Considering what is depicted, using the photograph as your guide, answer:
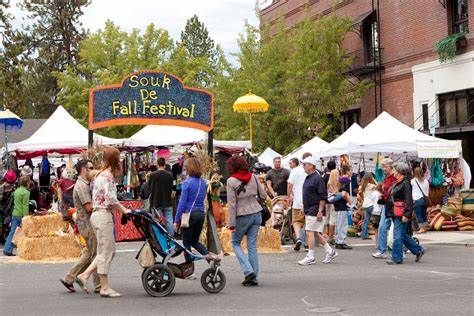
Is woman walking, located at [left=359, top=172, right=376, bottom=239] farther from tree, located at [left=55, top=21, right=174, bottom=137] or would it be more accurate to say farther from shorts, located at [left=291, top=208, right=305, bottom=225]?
tree, located at [left=55, top=21, right=174, bottom=137]

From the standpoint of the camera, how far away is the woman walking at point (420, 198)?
63.2ft

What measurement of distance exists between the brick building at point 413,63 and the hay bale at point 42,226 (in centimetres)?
1569

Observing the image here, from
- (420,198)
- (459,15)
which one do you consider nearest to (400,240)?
(420,198)

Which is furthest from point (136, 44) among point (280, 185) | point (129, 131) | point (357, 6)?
point (280, 185)

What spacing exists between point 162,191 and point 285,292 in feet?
22.6

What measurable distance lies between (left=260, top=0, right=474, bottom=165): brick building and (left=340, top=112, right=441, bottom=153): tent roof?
18.4ft

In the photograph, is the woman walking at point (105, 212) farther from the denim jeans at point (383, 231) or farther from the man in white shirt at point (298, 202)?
the man in white shirt at point (298, 202)

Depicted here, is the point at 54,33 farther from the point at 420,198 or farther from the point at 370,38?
the point at 420,198

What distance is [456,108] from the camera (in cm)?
2786

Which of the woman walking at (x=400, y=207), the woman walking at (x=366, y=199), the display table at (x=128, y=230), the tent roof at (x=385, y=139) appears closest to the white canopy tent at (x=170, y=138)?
the tent roof at (x=385, y=139)

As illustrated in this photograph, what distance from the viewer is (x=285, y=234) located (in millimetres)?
17672

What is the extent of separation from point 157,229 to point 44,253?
577cm

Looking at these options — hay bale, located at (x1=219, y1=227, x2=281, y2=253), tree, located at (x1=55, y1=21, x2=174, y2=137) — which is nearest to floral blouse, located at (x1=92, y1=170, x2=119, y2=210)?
hay bale, located at (x1=219, y1=227, x2=281, y2=253)

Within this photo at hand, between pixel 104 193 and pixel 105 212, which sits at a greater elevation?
pixel 104 193
